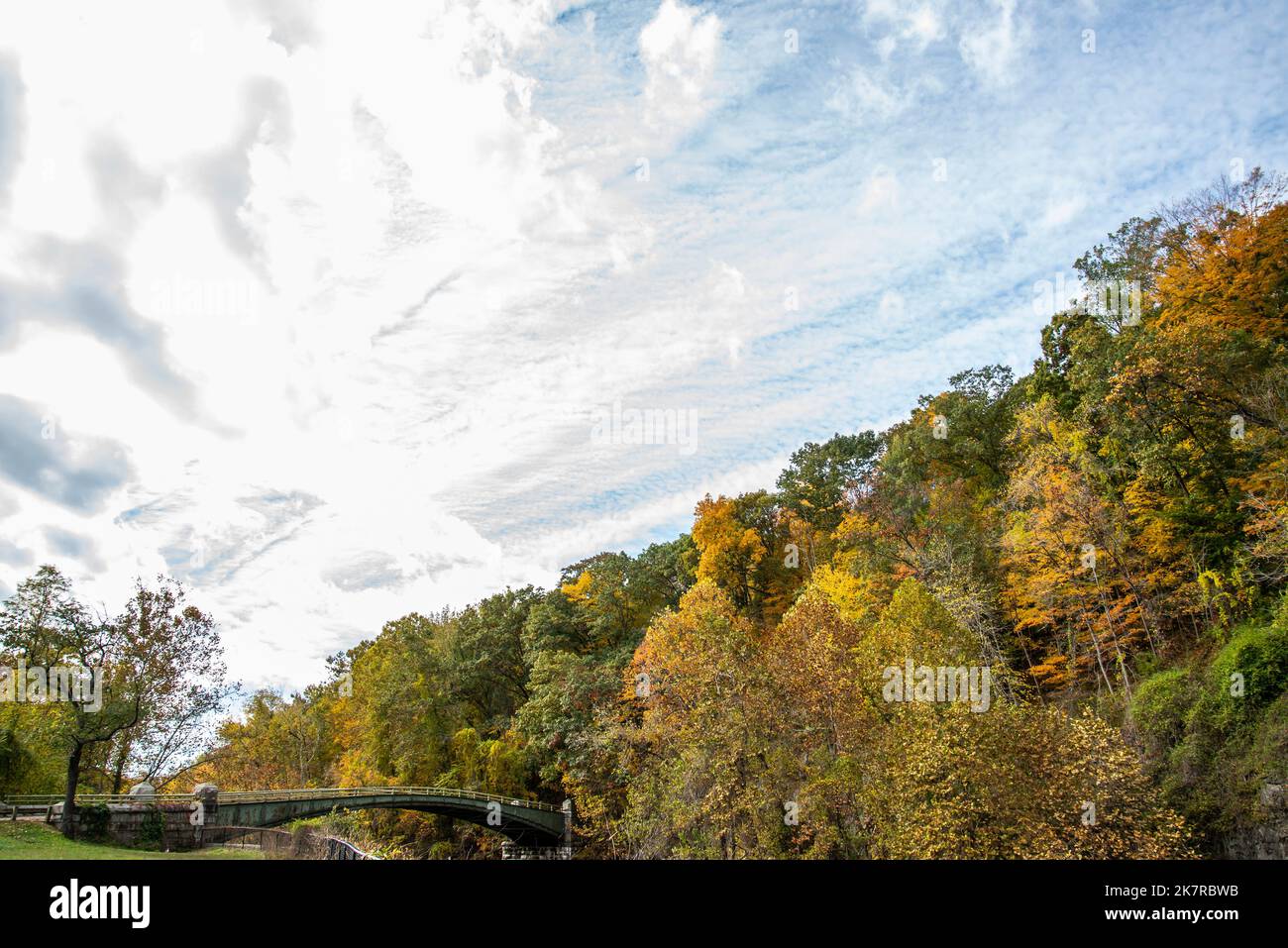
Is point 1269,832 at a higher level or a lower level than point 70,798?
lower

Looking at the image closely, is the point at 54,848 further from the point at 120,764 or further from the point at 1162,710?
the point at 1162,710

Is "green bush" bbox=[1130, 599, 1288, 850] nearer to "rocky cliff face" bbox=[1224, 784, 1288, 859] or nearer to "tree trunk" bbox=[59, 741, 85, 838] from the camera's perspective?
"rocky cliff face" bbox=[1224, 784, 1288, 859]

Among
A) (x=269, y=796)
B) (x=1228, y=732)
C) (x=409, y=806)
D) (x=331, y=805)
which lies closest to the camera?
(x=1228, y=732)

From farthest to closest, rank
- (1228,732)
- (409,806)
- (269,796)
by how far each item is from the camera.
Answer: (409,806)
(269,796)
(1228,732)

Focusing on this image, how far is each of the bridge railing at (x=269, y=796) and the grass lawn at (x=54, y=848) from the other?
1797mm

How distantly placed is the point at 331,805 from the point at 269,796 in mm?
2745

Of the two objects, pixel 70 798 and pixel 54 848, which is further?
pixel 70 798

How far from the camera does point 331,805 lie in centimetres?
3350

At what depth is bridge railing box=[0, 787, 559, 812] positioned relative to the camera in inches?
1058

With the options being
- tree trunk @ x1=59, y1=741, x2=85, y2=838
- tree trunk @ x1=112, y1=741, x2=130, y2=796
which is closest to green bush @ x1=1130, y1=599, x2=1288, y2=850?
tree trunk @ x1=59, y1=741, x2=85, y2=838

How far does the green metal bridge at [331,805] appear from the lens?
2684 cm

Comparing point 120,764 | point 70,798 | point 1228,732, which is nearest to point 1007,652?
point 1228,732
